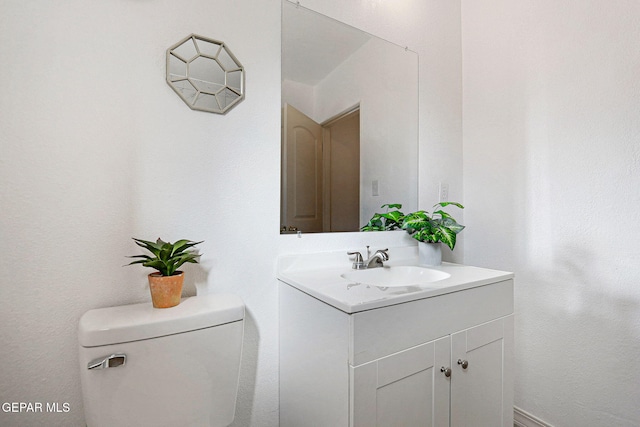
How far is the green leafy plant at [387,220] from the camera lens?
1407mm

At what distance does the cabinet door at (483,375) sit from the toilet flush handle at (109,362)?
95 cm

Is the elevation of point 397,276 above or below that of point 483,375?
above

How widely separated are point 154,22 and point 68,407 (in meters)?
1.19

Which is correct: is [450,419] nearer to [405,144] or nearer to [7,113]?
[405,144]

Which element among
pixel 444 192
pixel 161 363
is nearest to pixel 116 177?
pixel 161 363

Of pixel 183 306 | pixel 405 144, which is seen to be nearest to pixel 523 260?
pixel 405 144

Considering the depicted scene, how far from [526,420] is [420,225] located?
41.9 inches

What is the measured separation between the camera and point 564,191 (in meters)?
1.29

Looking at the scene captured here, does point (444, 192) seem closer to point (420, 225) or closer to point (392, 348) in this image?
point (420, 225)

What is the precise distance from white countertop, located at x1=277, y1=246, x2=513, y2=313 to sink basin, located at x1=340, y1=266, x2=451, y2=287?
0.15 ft

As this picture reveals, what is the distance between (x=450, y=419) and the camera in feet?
3.02

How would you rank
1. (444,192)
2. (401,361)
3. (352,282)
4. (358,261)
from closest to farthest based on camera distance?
(401,361) → (352,282) → (358,261) → (444,192)

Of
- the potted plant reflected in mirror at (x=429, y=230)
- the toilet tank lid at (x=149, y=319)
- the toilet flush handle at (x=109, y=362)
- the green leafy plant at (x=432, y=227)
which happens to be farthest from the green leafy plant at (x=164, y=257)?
the green leafy plant at (x=432, y=227)

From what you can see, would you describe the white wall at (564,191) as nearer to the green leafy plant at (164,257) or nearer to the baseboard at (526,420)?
the baseboard at (526,420)
